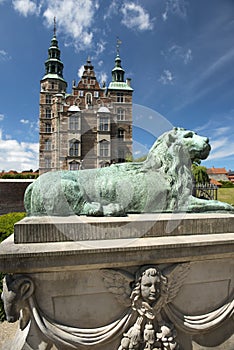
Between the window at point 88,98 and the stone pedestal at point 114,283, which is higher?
the window at point 88,98

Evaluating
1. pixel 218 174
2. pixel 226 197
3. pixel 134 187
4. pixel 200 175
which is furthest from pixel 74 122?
pixel 218 174

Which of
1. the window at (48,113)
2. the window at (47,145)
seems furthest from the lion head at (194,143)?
the window at (48,113)

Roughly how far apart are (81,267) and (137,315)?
0.80 meters

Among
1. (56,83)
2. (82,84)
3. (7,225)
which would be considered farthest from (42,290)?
(56,83)

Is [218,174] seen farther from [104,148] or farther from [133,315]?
[133,315]

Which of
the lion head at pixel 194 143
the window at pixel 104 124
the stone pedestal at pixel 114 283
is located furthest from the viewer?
the window at pixel 104 124

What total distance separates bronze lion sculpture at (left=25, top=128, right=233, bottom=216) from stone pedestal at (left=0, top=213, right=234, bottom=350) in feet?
1.03

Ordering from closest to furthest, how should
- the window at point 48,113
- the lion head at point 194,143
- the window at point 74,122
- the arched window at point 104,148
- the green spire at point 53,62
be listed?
the lion head at point 194,143, the window at point 74,122, the arched window at point 104,148, the window at point 48,113, the green spire at point 53,62

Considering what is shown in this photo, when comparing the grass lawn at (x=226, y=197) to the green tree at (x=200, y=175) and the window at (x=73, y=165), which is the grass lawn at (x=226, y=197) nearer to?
the green tree at (x=200, y=175)

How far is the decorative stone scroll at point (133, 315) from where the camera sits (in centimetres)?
197

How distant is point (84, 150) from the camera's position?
31.1m

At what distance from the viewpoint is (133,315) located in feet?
7.16

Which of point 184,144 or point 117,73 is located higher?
point 117,73

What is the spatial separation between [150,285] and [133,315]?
0.42m
